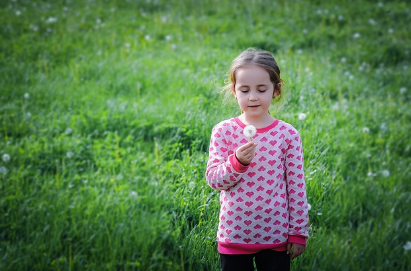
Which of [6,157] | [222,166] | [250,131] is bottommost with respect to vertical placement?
[6,157]

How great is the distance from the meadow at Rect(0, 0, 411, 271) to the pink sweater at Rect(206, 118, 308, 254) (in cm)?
Result: 45

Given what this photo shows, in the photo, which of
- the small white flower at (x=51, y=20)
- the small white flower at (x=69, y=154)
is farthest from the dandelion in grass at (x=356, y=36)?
the small white flower at (x=69, y=154)

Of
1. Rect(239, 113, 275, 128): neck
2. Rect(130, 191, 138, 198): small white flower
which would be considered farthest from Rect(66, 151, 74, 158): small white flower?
Rect(239, 113, 275, 128): neck

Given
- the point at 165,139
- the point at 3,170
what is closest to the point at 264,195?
the point at 165,139

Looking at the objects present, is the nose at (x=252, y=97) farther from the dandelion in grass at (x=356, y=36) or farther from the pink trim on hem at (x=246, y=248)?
the dandelion in grass at (x=356, y=36)

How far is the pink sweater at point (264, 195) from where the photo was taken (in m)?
2.03

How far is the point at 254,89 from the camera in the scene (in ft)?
6.84

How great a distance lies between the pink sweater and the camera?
203 cm

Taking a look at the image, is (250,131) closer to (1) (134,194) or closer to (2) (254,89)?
(2) (254,89)

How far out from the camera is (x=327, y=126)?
162 inches

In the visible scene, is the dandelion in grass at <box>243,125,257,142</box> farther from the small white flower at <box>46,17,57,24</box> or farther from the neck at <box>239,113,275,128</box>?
the small white flower at <box>46,17,57,24</box>

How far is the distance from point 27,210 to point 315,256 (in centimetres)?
223

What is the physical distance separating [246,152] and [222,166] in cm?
17

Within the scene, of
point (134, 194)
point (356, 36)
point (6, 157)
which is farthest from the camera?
point (356, 36)
